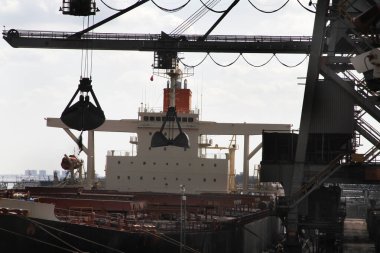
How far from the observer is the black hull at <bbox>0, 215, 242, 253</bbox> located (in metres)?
19.7

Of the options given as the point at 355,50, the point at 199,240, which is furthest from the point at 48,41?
the point at 355,50

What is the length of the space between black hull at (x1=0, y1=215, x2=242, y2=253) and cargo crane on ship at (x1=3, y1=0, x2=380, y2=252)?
472 cm

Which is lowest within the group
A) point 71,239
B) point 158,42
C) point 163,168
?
point 71,239

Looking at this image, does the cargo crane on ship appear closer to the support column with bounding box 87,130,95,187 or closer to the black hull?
the black hull

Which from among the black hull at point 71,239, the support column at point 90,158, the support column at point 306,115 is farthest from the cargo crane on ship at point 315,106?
the support column at point 90,158

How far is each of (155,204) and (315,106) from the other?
27.2 feet

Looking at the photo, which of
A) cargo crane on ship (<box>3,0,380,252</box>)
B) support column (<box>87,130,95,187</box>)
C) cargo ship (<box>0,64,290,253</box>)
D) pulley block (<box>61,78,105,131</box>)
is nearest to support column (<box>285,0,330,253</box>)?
cargo crane on ship (<box>3,0,380,252</box>)

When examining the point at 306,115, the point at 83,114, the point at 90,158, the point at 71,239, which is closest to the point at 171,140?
the point at 306,115

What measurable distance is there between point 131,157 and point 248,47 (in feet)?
46.0

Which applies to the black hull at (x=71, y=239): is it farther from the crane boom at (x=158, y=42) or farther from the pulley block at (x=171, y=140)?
the crane boom at (x=158, y=42)

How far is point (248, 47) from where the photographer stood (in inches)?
1195

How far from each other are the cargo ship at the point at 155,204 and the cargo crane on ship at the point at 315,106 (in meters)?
1.71

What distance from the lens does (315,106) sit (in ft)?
88.5

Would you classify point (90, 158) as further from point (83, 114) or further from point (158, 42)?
point (83, 114)
